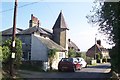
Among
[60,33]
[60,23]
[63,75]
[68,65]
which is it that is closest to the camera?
[63,75]

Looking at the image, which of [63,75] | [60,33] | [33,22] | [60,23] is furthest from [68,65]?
[33,22]

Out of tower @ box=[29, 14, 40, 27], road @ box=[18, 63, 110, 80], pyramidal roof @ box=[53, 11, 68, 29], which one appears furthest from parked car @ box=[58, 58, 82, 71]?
tower @ box=[29, 14, 40, 27]

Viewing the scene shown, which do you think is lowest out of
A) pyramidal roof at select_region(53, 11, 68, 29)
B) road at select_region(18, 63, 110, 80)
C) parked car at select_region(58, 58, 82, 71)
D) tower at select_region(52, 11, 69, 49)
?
road at select_region(18, 63, 110, 80)

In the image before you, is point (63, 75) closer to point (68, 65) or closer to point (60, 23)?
point (68, 65)

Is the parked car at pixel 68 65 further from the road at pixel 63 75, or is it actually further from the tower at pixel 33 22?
the tower at pixel 33 22

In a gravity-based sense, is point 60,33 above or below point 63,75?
above

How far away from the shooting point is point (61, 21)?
54.2 metres

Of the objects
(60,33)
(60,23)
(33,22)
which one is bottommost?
(60,33)

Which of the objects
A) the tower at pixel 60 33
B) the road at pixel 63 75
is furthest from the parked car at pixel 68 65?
the tower at pixel 60 33

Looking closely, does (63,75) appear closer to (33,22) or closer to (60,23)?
(60,23)

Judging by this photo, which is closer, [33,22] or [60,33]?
[60,33]

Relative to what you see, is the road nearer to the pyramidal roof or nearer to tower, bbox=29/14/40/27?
the pyramidal roof

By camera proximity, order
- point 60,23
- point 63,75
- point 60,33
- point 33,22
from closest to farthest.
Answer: point 63,75 < point 60,33 < point 60,23 < point 33,22

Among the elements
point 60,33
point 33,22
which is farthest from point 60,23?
point 33,22
